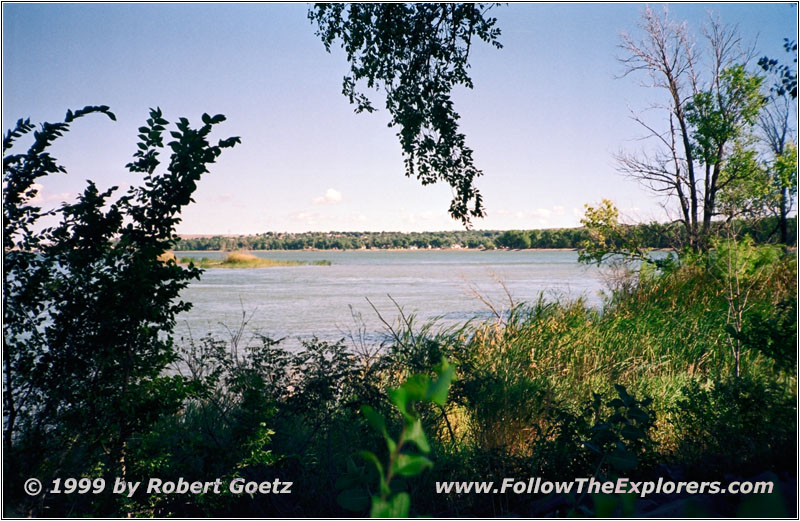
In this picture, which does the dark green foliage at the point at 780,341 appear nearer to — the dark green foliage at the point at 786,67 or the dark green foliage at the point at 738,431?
the dark green foliage at the point at 738,431

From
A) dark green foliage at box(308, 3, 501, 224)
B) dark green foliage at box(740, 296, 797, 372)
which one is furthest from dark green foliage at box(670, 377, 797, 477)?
dark green foliage at box(308, 3, 501, 224)

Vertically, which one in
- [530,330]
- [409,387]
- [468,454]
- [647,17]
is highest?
[647,17]

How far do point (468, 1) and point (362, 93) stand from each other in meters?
1.05

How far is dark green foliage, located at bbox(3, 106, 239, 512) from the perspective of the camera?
319 cm

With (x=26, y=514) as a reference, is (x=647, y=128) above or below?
above

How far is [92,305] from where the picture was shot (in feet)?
10.8

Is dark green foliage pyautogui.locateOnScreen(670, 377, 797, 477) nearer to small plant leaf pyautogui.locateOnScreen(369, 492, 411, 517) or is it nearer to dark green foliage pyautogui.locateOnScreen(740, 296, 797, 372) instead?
dark green foliage pyautogui.locateOnScreen(740, 296, 797, 372)

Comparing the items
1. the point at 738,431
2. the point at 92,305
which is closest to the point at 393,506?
the point at 92,305

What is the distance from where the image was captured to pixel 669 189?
38.6 feet

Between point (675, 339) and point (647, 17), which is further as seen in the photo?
point (647, 17)

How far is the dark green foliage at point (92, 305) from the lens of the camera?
10.5ft

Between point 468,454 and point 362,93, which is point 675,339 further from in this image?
point 362,93

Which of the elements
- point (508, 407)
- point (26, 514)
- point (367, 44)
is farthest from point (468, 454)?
point (367, 44)

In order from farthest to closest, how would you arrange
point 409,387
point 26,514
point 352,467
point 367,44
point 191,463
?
point 367,44, point 191,463, point 26,514, point 352,467, point 409,387
